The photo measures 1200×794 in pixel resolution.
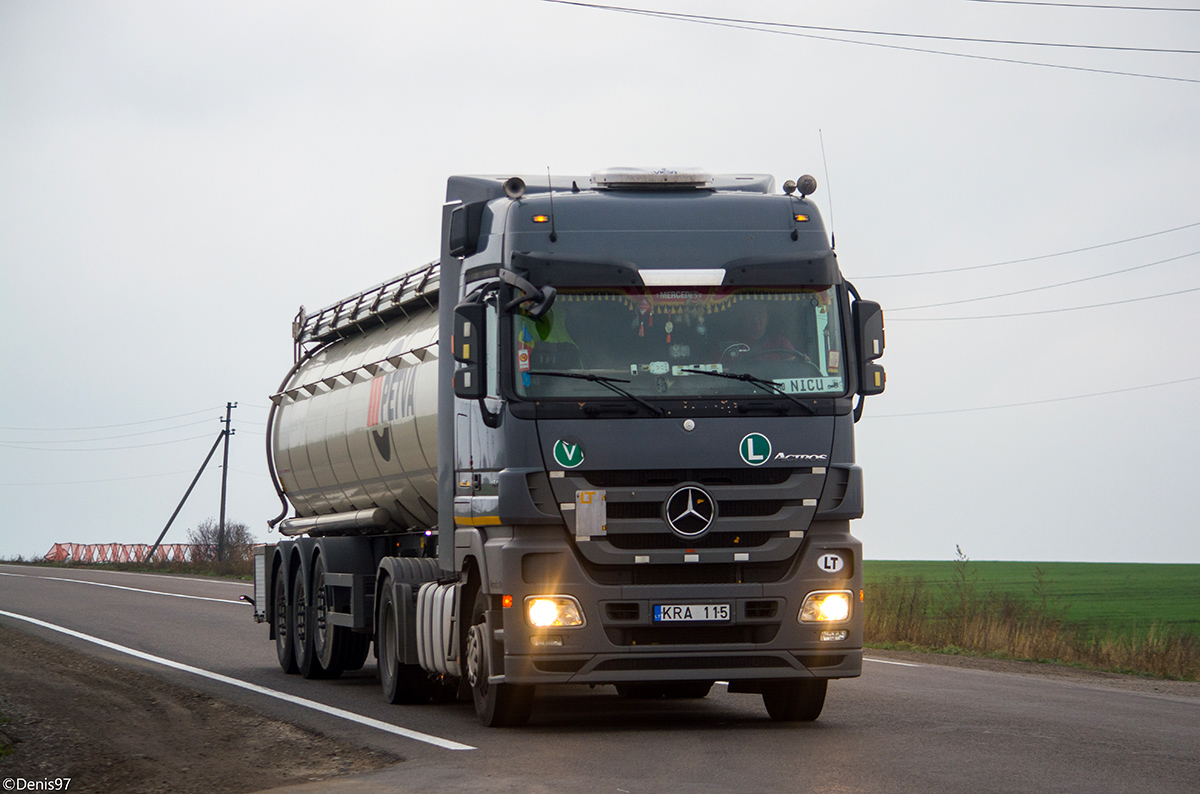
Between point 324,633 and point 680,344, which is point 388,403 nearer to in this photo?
point 324,633

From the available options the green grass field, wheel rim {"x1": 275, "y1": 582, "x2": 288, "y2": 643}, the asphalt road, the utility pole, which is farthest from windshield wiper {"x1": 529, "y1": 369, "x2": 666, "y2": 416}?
the utility pole

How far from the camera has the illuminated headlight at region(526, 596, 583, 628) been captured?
9.97m

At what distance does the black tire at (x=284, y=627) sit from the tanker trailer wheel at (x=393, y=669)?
358cm

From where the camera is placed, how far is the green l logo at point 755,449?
10117 mm

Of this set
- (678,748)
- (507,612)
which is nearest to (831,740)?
(678,748)

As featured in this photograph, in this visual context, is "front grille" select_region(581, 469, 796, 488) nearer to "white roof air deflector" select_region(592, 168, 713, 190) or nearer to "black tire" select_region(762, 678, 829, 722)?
"black tire" select_region(762, 678, 829, 722)

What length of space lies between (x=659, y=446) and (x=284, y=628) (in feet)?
28.6

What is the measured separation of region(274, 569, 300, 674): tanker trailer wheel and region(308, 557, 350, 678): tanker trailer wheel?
87cm

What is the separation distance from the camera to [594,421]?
10039 millimetres

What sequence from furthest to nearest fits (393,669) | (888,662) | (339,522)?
(888,662) → (339,522) → (393,669)

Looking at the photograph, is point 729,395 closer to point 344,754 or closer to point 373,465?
point 344,754

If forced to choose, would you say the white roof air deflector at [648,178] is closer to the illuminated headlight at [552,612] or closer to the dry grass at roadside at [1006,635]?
the illuminated headlight at [552,612]

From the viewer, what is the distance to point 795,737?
10.0 meters

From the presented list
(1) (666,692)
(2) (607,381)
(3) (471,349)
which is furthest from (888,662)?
(3) (471,349)
